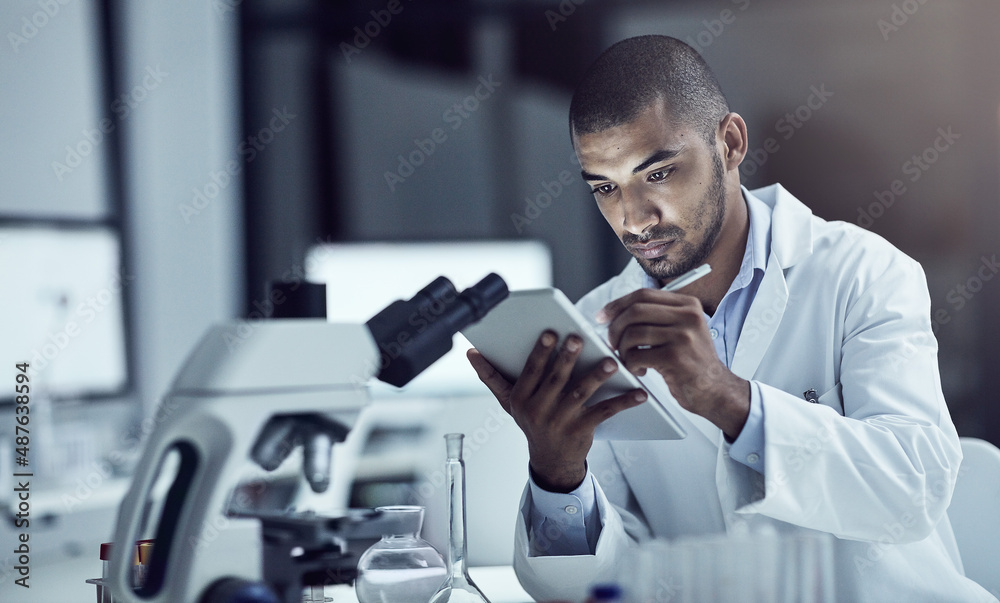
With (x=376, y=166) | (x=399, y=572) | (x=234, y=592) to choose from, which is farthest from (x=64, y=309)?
(x=234, y=592)

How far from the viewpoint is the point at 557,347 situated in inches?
39.7

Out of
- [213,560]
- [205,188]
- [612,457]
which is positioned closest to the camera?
[213,560]

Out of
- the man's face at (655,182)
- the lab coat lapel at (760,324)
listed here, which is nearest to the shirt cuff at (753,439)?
the lab coat lapel at (760,324)

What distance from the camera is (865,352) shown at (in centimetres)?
→ 137

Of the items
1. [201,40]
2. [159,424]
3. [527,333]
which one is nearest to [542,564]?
[527,333]

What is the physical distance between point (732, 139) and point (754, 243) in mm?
213

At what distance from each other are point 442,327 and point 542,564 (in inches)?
24.3

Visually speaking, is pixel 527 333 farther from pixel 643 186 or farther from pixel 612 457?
pixel 612 457

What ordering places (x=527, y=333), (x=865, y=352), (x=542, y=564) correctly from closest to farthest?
(x=527, y=333), (x=542, y=564), (x=865, y=352)

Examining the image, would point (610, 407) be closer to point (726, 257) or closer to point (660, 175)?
point (660, 175)

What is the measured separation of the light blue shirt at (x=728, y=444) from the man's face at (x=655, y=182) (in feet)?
0.36

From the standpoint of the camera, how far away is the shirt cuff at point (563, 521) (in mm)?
1278

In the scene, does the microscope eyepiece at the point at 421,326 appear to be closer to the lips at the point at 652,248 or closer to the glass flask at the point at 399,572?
the glass flask at the point at 399,572

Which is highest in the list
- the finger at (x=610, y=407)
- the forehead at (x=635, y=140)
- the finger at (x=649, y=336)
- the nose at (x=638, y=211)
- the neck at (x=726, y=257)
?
the forehead at (x=635, y=140)
